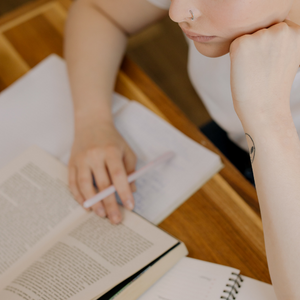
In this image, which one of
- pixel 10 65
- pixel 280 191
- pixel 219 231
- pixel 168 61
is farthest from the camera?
pixel 168 61

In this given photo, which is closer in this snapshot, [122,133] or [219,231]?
[219,231]

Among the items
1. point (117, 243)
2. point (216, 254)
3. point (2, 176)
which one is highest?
point (2, 176)

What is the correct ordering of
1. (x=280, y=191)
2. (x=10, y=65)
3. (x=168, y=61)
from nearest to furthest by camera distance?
(x=280, y=191), (x=10, y=65), (x=168, y=61)

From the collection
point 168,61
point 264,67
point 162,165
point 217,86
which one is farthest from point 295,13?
point 168,61

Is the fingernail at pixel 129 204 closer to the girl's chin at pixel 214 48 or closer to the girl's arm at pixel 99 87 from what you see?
the girl's arm at pixel 99 87

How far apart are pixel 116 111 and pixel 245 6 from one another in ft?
1.32

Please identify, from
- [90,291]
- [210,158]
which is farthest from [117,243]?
[210,158]

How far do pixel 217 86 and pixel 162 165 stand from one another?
24cm

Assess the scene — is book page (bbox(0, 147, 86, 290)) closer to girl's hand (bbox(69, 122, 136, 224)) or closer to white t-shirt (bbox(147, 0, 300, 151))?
girl's hand (bbox(69, 122, 136, 224))

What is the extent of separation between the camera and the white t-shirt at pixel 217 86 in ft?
2.32

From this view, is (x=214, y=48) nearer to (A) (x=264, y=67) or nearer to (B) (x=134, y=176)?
(A) (x=264, y=67)

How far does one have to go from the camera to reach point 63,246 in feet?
1.77

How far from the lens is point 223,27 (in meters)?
0.46

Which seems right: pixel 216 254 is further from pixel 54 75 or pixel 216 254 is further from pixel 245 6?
pixel 54 75
